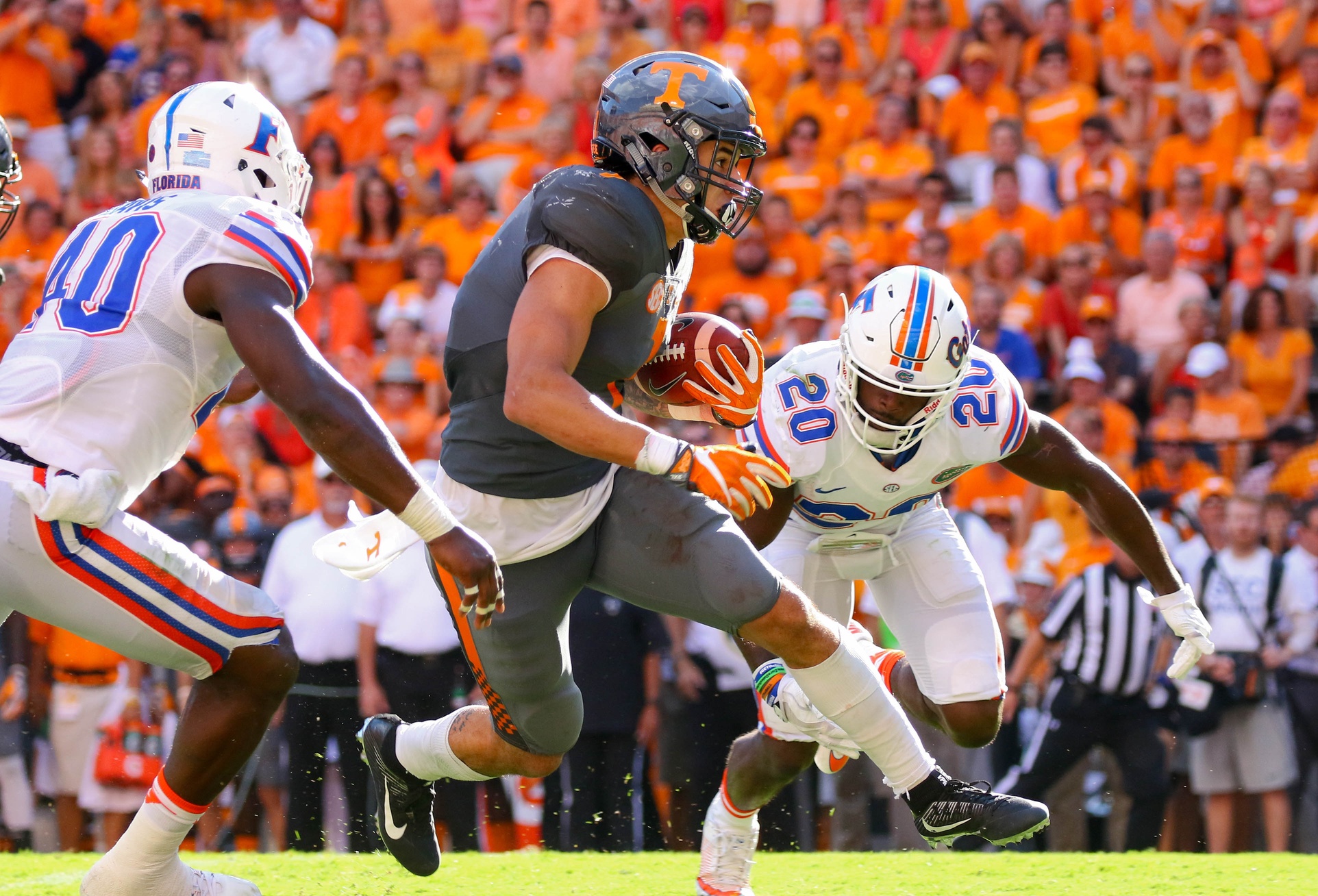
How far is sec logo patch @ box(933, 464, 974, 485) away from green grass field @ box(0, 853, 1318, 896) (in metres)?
1.26

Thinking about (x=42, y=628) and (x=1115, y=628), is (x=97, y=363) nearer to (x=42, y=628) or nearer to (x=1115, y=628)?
(x=42, y=628)

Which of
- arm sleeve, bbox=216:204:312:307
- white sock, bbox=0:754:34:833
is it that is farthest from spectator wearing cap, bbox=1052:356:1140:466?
white sock, bbox=0:754:34:833

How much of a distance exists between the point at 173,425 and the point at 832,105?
6.88 meters

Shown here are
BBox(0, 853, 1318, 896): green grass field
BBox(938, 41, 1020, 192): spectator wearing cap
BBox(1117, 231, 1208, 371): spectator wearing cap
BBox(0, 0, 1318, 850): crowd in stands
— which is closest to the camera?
BBox(0, 853, 1318, 896): green grass field

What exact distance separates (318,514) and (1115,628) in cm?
357

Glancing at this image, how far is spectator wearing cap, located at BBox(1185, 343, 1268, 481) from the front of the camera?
773 centimetres

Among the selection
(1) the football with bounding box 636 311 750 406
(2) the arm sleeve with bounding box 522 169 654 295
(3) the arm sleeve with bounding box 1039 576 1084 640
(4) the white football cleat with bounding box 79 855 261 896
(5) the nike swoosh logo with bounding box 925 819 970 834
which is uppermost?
(2) the arm sleeve with bounding box 522 169 654 295

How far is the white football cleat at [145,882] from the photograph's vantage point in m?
3.63

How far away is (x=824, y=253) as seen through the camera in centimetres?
866

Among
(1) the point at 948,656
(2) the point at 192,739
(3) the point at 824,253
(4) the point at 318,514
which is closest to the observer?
(2) the point at 192,739

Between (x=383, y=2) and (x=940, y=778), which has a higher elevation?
(x=383, y=2)

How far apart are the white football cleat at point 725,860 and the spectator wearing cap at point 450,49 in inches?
267

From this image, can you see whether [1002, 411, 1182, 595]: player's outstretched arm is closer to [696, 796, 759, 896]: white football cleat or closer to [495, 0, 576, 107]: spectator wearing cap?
[696, 796, 759, 896]: white football cleat

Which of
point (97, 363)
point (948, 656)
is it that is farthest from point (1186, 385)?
point (97, 363)
